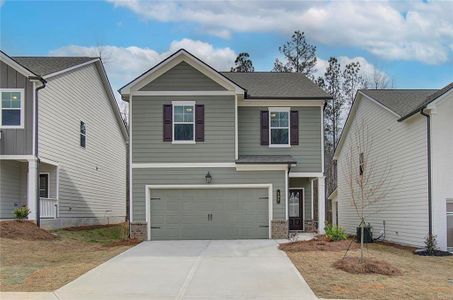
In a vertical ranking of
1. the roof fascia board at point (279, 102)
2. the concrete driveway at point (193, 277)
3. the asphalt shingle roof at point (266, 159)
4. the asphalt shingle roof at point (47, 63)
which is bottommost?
the concrete driveway at point (193, 277)

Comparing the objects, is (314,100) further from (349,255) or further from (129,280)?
(129,280)

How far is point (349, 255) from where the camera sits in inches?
573

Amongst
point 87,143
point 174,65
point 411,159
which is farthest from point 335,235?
point 87,143

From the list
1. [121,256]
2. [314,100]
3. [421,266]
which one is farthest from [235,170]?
[421,266]

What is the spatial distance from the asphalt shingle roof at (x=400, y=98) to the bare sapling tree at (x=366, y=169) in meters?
1.91

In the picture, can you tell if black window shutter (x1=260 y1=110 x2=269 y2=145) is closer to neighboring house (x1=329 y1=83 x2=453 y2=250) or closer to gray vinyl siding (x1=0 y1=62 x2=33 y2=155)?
neighboring house (x1=329 y1=83 x2=453 y2=250)

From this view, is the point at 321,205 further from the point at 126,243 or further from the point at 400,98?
the point at 126,243

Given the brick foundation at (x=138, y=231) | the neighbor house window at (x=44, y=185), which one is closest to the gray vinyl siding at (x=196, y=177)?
the brick foundation at (x=138, y=231)

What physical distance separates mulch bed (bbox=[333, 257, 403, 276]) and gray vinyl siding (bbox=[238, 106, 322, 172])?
963cm

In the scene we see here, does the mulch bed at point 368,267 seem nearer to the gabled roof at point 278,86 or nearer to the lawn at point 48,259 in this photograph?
the lawn at point 48,259

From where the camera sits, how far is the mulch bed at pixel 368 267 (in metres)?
12.1

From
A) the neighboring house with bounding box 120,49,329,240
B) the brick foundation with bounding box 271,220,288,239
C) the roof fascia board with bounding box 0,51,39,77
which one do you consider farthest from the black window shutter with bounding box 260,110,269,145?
the roof fascia board with bounding box 0,51,39,77

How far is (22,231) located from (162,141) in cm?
614

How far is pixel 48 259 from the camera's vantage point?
1439 centimetres
